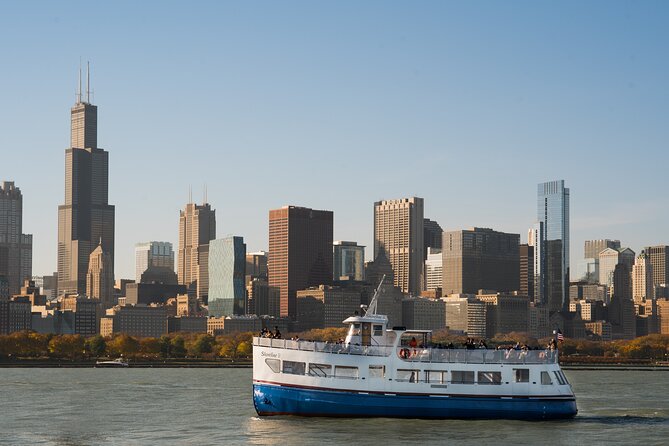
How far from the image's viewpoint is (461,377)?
7756 centimetres

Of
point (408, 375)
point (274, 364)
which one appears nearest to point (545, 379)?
point (408, 375)

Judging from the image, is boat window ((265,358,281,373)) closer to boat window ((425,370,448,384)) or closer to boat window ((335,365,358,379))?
boat window ((335,365,358,379))

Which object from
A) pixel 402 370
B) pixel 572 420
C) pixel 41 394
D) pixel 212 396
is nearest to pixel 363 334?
pixel 402 370

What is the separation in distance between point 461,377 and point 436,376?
155cm

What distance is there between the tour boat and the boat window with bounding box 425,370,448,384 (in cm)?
6

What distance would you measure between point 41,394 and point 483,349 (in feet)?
177

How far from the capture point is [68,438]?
243 feet

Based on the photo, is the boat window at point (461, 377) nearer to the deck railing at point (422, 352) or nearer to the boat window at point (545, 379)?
the deck railing at point (422, 352)

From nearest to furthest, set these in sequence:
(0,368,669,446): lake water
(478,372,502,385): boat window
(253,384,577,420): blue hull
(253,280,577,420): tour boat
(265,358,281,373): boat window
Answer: (0,368,669,446): lake water
(253,384,577,420): blue hull
(253,280,577,420): tour boat
(265,358,281,373): boat window
(478,372,502,385): boat window

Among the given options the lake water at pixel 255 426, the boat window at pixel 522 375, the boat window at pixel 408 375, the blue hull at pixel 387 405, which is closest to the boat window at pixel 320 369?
the blue hull at pixel 387 405

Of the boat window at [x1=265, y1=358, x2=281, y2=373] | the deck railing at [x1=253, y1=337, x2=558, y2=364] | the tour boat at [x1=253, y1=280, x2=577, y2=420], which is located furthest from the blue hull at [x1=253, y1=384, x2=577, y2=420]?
the deck railing at [x1=253, y1=337, x2=558, y2=364]

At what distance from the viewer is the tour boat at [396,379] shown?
250 ft

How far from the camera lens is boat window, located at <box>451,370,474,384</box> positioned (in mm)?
77438

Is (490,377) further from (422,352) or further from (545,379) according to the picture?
(422,352)
